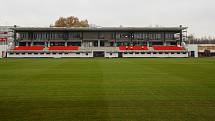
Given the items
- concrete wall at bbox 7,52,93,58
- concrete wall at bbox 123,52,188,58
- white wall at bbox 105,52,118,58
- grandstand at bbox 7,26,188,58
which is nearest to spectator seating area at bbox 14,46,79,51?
grandstand at bbox 7,26,188,58

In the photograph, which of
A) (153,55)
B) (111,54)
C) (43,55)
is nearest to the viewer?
(43,55)

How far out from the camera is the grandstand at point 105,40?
284 feet

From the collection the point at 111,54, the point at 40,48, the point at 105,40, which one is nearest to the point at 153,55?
the point at 111,54

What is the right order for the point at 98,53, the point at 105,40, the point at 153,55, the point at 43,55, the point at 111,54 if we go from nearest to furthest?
the point at 43,55 < the point at 153,55 < the point at 111,54 < the point at 98,53 < the point at 105,40

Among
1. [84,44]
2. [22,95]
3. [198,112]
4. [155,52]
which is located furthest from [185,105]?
[84,44]

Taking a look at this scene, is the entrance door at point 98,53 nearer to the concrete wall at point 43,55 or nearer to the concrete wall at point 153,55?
the concrete wall at point 43,55

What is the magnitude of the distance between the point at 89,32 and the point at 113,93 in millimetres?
76406

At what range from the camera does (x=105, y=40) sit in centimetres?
9162

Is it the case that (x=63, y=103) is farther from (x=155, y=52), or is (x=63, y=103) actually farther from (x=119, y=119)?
(x=155, y=52)

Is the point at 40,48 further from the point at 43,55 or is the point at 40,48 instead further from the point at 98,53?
the point at 98,53

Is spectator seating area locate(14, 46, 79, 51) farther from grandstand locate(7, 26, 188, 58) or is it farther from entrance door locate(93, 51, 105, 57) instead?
entrance door locate(93, 51, 105, 57)

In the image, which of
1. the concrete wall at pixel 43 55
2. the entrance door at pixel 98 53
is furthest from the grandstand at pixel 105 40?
the concrete wall at pixel 43 55

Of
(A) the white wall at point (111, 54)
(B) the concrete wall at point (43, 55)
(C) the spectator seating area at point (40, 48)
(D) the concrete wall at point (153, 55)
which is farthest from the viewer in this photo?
(A) the white wall at point (111, 54)

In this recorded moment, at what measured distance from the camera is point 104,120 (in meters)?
9.61
